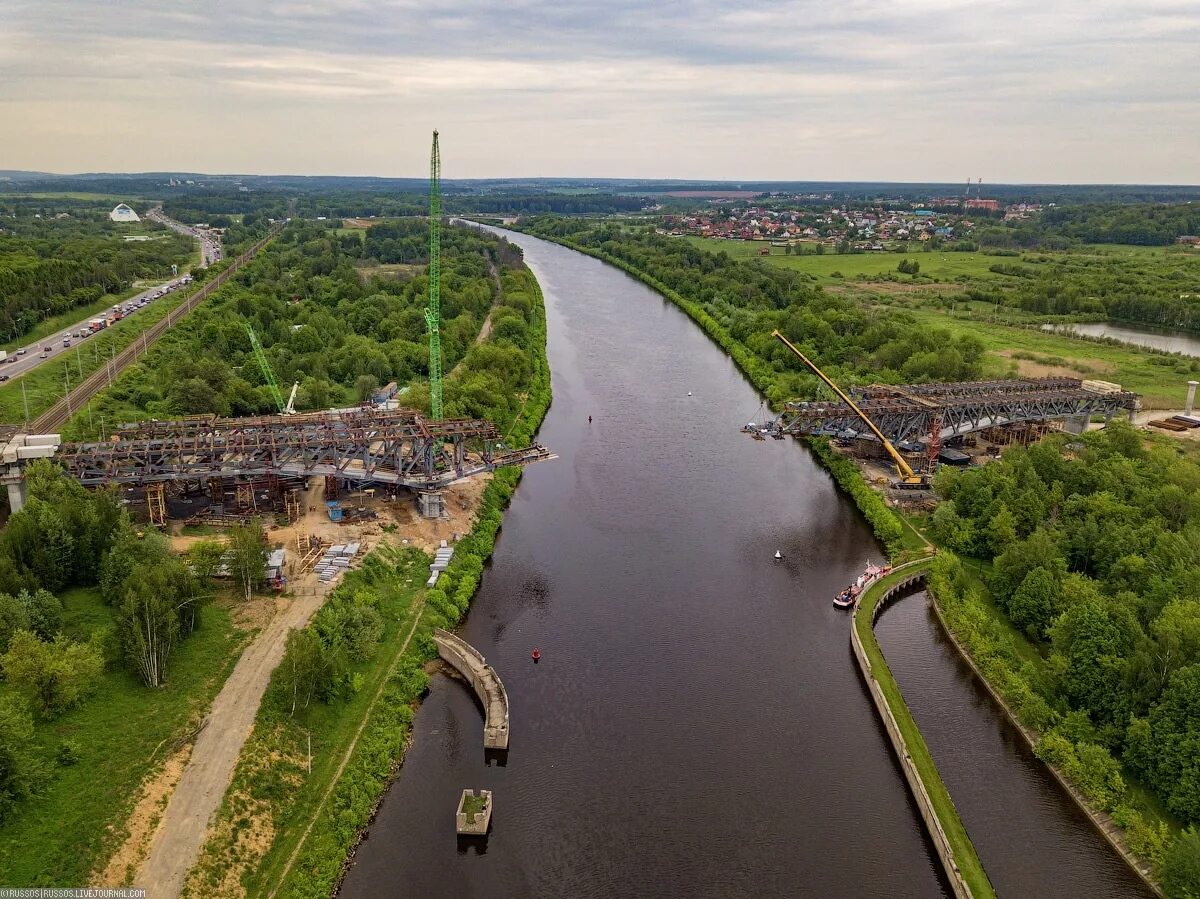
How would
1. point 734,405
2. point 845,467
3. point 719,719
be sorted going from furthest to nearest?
1. point 734,405
2. point 845,467
3. point 719,719

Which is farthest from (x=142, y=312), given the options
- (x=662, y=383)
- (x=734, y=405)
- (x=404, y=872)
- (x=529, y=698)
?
(x=404, y=872)

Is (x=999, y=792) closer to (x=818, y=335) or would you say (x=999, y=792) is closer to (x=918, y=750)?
(x=918, y=750)

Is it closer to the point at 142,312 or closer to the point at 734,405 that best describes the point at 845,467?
the point at 734,405

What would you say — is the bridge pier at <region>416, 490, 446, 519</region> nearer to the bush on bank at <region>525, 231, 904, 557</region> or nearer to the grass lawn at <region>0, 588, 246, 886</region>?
the grass lawn at <region>0, 588, 246, 886</region>

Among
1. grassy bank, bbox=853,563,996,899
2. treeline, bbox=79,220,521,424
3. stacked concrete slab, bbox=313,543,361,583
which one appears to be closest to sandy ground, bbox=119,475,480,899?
stacked concrete slab, bbox=313,543,361,583

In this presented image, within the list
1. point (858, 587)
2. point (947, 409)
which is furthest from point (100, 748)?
point (947, 409)

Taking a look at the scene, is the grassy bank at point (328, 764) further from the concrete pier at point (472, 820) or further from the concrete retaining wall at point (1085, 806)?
the concrete retaining wall at point (1085, 806)
